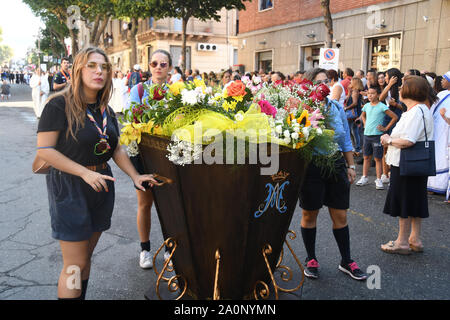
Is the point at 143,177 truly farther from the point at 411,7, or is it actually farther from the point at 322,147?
the point at 411,7

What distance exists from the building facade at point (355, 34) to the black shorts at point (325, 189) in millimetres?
10540

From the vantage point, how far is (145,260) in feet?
11.6

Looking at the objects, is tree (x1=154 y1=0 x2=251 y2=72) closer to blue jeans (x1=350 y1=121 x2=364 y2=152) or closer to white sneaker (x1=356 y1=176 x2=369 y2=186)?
blue jeans (x1=350 y1=121 x2=364 y2=152)

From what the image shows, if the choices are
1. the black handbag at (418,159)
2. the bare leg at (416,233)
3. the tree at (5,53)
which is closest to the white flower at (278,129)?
the black handbag at (418,159)

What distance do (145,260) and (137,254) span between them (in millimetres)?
330

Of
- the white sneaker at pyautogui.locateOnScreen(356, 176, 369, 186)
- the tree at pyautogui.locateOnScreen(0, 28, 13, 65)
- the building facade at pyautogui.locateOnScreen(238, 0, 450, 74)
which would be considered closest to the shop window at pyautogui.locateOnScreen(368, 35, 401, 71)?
the building facade at pyautogui.locateOnScreen(238, 0, 450, 74)

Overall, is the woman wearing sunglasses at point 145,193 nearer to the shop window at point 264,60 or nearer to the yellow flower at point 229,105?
the yellow flower at point 229,105

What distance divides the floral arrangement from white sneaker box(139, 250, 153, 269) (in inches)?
55.4

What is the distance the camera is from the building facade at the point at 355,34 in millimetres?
12188

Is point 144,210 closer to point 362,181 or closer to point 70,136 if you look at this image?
point 70,136

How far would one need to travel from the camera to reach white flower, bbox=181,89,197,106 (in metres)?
2.18

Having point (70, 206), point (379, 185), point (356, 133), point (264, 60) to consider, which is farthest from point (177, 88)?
point (264, 60)

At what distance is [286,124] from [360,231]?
2.76 m
